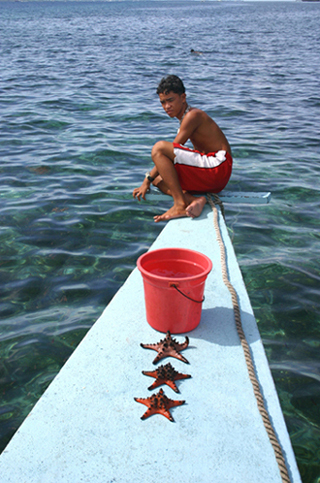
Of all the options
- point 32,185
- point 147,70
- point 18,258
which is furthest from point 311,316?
point 147,70

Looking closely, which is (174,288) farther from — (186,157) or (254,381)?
(186,157)

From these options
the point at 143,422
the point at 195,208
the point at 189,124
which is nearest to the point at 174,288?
the point at 143,422

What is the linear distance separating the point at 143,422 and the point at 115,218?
4404 mm

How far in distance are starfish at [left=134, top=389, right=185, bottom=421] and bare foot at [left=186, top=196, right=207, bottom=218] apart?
2.79m

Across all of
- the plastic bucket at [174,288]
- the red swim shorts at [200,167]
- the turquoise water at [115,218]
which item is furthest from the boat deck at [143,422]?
the red swim shorts at [200,167]

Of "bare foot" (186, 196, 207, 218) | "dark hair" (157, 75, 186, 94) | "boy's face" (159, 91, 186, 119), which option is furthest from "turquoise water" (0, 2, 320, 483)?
"dark hair" (157, 75, 186, 94)

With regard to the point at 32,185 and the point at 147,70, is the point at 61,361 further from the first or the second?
the point at 147,70

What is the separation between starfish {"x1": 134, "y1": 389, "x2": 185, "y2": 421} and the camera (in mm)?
2234

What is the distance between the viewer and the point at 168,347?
8.81 ft

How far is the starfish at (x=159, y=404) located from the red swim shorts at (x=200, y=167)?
316cm

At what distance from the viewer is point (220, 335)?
2.91 m

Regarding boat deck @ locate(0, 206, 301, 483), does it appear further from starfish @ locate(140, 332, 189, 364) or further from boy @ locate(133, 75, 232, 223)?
boy @ locate(133, 75, 232, 223)

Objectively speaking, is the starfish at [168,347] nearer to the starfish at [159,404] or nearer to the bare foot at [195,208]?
the starfish at [159,404]

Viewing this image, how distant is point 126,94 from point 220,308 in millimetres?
13386
